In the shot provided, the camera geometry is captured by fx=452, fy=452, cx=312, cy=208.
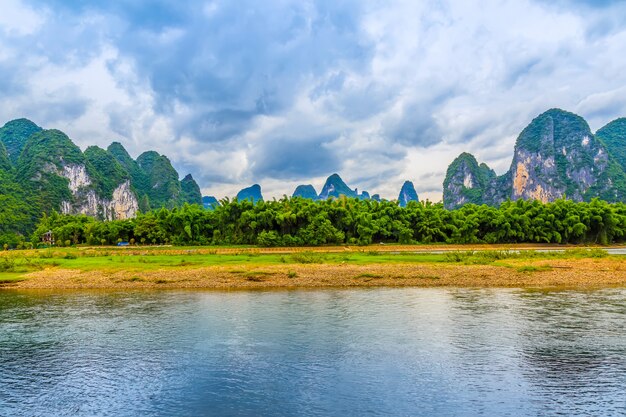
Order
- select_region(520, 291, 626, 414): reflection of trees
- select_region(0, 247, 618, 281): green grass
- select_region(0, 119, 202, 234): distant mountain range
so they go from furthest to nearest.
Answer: select_region(0, 119, 202, 234): distant mountain range, select_region(0, 247, 618, 281): green grass, select_region(520, 291, 626, 414): reflection of trees

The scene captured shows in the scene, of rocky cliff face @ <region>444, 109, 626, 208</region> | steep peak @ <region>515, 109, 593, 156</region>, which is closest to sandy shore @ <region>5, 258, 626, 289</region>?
rocky cliff face @ <region>444, 109, 626, 208</region>

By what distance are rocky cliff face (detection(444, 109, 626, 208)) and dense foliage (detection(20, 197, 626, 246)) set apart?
78295 millimetres

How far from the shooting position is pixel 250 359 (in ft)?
46.9

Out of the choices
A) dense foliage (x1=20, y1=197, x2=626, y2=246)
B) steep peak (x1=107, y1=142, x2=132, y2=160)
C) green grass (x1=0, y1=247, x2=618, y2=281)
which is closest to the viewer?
green grass (x1=0, y1=247, x2=618, y2=281)

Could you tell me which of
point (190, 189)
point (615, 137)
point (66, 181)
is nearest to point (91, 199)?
point (66, 181)

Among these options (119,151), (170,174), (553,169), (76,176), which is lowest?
(553,169)

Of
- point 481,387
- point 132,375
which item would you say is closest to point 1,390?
point 132,375

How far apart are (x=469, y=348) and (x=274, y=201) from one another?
48.1 metres

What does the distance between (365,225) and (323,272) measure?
82.6 ft

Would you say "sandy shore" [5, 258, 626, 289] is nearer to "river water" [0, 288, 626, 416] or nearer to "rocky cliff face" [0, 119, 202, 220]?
"river water" [0, 288, 626, 416]

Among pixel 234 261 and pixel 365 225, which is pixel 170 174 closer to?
pixel 365 225

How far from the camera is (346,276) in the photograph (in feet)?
103

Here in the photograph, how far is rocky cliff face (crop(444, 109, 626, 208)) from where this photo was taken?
444 feet

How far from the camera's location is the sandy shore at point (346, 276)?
30.0 m
